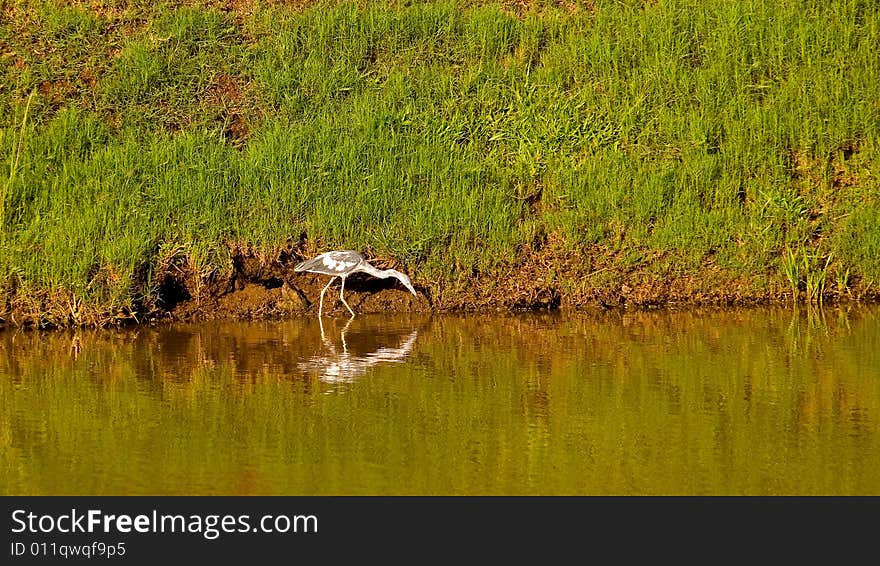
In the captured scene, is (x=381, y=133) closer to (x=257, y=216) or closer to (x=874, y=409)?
(x=257, y=216)

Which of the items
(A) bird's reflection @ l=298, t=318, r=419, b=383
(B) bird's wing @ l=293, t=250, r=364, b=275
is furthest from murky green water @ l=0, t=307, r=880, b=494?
(B) bird's wing @ l=293, t=250, r=364, b=275

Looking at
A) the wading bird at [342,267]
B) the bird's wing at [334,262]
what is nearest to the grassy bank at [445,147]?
the wading bird at [342,267]

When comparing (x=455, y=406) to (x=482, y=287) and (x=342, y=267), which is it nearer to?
(x=342, y=267)

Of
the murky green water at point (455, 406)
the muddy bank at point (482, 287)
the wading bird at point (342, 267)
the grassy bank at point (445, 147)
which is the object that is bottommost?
the murky green water at point (455, 406)

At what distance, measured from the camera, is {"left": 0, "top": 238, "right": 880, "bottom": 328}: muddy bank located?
27.3ft

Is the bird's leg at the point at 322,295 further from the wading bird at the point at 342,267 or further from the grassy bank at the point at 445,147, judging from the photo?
the grassy bank at the point at 445,147


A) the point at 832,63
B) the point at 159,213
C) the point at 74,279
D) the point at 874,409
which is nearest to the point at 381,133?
the point at 159,213

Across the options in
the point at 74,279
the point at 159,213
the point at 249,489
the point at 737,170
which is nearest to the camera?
the point at 249,489

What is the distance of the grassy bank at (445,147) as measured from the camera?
27.7ft

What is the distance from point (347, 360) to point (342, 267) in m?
1.10

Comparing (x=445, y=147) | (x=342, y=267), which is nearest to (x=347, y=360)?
(x=342, y=267)

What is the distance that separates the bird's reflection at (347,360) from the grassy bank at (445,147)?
108 cm

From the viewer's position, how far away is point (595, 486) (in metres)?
5.02

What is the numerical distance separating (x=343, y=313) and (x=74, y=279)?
5.73 feet
